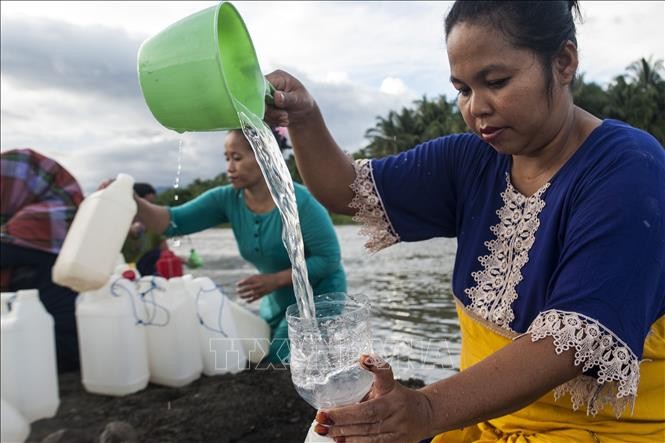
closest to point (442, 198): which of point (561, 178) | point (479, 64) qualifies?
point (561, 178)

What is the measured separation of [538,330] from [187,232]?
2.52 m

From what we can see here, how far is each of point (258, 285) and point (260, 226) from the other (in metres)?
0.36

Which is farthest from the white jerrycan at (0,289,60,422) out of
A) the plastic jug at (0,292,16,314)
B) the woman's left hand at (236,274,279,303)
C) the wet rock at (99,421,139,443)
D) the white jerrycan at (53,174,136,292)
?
the woman's left hand at (236,274,279,303)

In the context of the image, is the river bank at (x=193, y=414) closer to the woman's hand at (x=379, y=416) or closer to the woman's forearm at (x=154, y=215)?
the woman's forearm at (x=154, y=215)

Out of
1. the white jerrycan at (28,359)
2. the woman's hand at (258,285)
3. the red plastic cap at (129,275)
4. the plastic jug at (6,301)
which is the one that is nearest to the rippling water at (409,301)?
the woman's hand at (258,285)

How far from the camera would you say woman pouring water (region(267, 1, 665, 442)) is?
110cm

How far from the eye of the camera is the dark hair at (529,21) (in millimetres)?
1230

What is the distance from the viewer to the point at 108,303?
124 inches

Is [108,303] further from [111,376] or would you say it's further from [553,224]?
[553,224]

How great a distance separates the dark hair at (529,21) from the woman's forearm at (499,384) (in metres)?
0.59

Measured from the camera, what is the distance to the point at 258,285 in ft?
9.80

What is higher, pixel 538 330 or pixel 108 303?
pixel 538 330

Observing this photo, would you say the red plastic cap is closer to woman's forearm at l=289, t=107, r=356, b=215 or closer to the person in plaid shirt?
the person in plaid shirt

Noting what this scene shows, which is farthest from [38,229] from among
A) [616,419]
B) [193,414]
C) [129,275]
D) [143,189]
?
[616,419]
